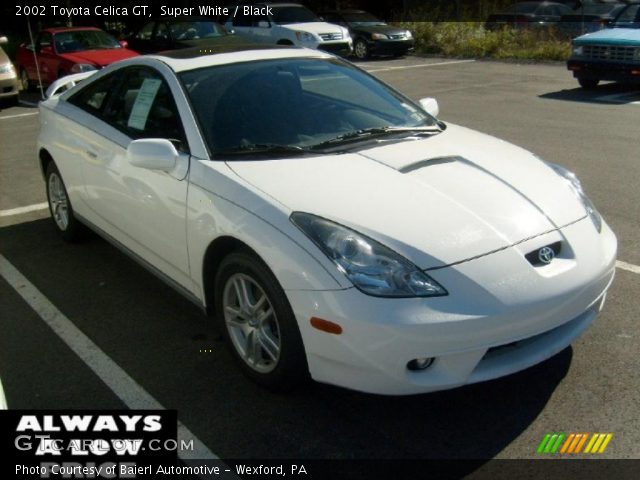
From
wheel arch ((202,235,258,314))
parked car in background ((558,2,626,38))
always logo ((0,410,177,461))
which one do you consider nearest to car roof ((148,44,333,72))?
wheel arch ((202,235,258,314))

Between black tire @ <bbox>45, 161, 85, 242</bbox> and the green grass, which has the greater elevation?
black tire @ <bbox>45, 161, 85, 242</bbox>

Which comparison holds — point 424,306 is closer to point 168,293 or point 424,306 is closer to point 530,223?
point 530,223

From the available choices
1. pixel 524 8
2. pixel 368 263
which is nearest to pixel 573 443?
pixel 368 263

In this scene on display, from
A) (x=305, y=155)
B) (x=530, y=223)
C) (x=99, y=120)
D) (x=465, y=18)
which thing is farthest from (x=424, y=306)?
(x=465, y=18)

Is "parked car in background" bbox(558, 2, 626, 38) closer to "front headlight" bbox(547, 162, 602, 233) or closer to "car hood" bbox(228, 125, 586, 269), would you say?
"front headlight" bbox(547, 162, 602, 233)

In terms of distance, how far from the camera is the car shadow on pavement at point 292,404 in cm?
312

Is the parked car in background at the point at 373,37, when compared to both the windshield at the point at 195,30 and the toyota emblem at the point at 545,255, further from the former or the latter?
the toyota emblem at the point at 545,255

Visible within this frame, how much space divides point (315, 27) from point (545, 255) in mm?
17850

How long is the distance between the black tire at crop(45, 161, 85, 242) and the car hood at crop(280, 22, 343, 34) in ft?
48.5

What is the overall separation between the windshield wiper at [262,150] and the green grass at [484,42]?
16695 mm

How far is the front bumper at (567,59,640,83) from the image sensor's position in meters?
12.7

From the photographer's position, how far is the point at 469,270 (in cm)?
304

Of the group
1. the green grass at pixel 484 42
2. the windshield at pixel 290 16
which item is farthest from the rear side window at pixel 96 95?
the green grass at pixel 484 42

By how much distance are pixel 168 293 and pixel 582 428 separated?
2.73 metres
